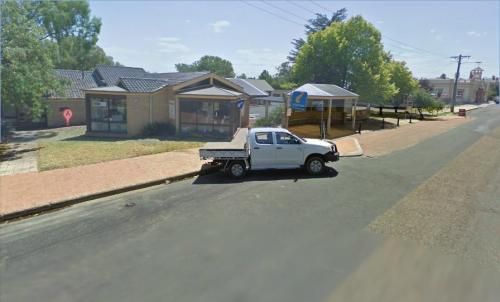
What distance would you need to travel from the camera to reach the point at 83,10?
49875mm

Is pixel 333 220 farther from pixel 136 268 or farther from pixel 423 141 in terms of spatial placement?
pixel 423 141

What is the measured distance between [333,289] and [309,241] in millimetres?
1545

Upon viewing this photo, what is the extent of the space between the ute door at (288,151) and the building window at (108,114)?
14.0 meters

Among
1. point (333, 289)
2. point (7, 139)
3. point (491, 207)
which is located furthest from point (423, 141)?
point (7, 139)

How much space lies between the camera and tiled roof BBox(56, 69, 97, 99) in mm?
29470

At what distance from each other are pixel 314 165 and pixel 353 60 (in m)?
23.3

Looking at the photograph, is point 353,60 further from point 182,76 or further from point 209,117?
point 209,117

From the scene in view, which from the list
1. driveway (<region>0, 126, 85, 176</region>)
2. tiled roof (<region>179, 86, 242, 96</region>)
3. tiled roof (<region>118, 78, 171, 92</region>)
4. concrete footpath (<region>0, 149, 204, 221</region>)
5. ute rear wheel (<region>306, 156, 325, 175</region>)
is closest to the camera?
concrete footpath (<region>0, 149, 204, 221</region>)

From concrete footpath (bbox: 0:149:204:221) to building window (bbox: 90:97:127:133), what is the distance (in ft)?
32.4

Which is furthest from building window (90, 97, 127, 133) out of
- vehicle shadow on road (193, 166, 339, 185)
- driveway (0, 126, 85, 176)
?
vehicle shadow on road (193, 166, 339, 185)

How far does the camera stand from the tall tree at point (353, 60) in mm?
31531

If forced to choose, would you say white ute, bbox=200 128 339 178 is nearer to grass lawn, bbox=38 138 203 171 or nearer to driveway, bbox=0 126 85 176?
grass lawn, bbox=38 138 203 171

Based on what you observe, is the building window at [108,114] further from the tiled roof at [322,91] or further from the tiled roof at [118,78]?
the tiled roof at [322,91]

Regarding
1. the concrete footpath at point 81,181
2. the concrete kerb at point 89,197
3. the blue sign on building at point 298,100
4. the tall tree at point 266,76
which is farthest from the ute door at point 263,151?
the tall tree at point 266,76
